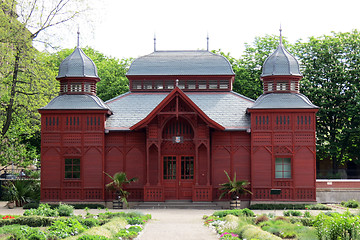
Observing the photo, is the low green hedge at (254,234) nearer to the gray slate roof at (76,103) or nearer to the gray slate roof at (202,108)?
the gray slate roof at (202,108)

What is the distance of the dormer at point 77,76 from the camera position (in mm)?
28062

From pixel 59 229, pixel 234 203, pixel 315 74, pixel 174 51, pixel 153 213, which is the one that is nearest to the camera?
pixel 59 229

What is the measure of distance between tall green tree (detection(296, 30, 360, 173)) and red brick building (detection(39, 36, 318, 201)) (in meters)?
12.4

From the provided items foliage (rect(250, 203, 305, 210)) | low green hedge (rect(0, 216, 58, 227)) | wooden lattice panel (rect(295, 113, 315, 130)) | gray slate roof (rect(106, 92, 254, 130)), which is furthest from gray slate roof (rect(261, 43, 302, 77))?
low green hedge (rect(0, 216, 58, 227))

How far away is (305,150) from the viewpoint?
26875 mm

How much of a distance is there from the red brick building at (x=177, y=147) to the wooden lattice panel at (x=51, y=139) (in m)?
0.05

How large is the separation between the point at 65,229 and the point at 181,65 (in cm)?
1666

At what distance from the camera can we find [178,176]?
89.6 ft

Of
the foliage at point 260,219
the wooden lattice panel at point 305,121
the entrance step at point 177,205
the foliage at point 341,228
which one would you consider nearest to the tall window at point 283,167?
the wooden lattice panel at point 305,121

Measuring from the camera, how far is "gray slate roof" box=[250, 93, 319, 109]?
88.3 feet

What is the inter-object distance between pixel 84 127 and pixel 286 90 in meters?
10.7

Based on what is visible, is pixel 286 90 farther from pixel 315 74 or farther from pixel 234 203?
pixel 315 74

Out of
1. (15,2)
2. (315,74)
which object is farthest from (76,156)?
(315,74)

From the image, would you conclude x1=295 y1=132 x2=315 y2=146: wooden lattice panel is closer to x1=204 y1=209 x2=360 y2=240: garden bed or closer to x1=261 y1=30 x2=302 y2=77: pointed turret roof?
x1=261 y1=30 x2=302 y2=77: pointed turret roof
